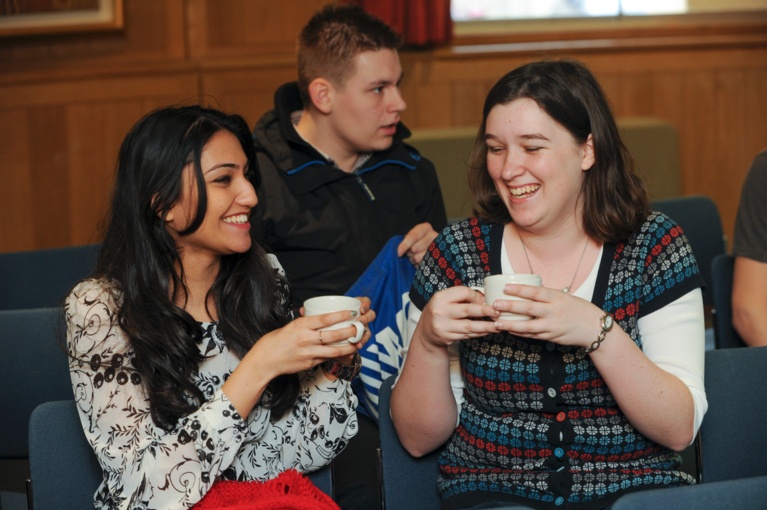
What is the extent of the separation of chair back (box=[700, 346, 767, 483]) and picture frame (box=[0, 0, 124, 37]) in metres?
4.76

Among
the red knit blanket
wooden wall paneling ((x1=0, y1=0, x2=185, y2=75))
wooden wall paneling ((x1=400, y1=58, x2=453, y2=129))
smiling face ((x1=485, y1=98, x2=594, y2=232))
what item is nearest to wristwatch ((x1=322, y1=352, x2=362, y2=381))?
the red knit blanket

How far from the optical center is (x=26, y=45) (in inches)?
240

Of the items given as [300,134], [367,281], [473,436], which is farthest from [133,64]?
[473,436]

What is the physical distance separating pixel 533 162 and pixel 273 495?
0.94m

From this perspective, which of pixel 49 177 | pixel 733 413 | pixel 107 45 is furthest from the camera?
pixel 49 177

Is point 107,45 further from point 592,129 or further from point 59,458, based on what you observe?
point 592,129

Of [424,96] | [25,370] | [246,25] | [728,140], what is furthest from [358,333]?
[728,140]

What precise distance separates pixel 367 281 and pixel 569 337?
1.11 metres

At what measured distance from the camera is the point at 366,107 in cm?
353

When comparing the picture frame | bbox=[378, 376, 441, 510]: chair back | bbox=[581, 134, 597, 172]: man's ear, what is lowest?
bbox=[378, 376, 441, 510]: chair back

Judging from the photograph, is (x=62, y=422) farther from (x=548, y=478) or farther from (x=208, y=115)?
(x=548, y=478)

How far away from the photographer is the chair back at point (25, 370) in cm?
278

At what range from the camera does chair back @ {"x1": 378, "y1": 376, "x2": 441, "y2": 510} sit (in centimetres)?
227

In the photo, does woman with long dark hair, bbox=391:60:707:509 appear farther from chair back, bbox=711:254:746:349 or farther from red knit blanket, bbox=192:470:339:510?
chair back, bbox=711:254:746:349
